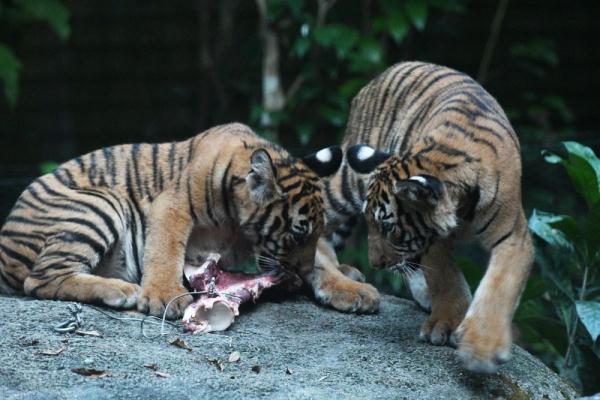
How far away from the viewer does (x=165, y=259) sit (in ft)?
14.1

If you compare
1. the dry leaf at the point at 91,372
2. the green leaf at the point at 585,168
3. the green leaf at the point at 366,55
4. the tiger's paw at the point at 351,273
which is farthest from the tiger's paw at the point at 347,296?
the green leaf at the point at 366,55

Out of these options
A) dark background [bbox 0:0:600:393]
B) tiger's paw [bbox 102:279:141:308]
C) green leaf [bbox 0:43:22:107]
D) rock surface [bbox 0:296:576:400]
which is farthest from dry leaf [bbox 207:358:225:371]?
green leaf [bbox 0:43:22:107]

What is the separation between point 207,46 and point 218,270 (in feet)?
16.8

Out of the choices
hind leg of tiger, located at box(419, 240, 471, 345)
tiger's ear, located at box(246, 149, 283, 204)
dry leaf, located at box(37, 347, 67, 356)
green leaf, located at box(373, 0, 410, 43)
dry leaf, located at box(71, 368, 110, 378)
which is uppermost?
green leaf, located at box(373, 0, 410, 43)

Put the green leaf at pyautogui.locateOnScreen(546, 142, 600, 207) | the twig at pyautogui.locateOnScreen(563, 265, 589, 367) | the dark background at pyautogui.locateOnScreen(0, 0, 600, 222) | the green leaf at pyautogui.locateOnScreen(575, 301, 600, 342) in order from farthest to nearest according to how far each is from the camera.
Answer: the dark background at pyautogui.locateOnScreen(0, 0, 600, 222), the twig at pyautogui.locateOnScreen(563, 265, 589, 367), the green leaf at pyautogui.locateOnScreen(546, 142, 600, 207), the green leaf at pyautogui.locateOnScreen(575, 301, 600, 342)

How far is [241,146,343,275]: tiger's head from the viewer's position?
4.24 metres

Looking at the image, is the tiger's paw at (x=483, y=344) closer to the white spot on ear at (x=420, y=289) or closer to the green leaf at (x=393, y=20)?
the white spot on ear at (x=420, y=289)

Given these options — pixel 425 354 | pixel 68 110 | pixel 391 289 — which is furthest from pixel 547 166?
pixel 68 110

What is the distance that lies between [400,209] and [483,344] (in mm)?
686

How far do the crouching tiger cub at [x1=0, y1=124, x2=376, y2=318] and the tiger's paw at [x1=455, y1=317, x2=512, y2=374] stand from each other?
921 mm

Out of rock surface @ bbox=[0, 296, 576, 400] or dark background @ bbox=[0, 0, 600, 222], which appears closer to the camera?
rock surface @ bbox=[0, 296, 576, 400]

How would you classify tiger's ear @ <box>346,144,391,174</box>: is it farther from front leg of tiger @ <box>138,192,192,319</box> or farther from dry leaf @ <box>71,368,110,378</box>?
dry leaf @ <box>71,368,110,378</box>

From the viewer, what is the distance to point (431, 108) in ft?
15.1

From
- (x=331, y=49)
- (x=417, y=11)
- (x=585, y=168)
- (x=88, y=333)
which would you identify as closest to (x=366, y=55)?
(x=417, y=11)
